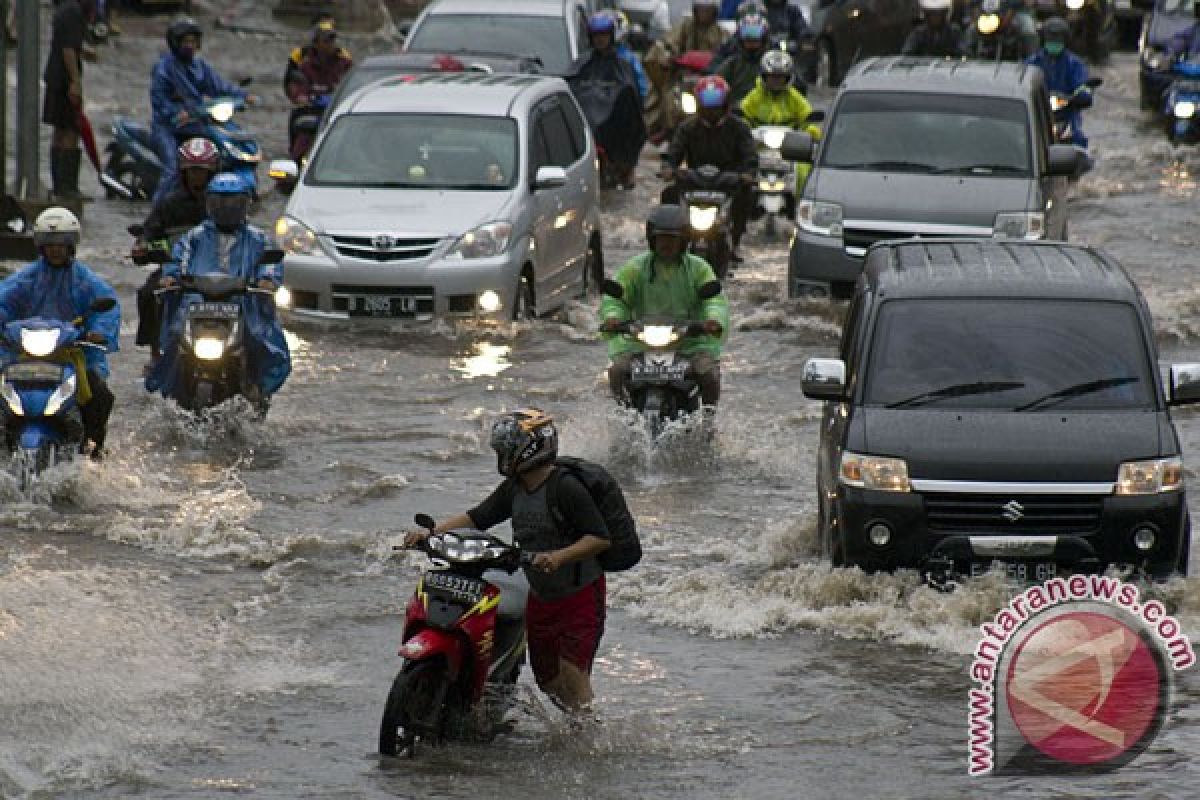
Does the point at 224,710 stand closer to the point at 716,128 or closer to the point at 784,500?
the point at 784,500

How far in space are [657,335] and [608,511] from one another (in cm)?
548

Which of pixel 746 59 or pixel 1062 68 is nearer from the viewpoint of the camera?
pixel 746 59

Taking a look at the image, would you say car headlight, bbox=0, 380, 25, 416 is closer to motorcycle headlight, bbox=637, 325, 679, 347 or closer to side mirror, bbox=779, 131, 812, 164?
motorcycle headlight, bbox=637, 325, 679, 347

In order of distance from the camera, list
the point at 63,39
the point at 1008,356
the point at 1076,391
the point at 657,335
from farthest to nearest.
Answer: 1. the point at 63,39
2. the point at 657,335
3. the point at 1008,356
4. the point at 1076,391

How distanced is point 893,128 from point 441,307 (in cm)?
400

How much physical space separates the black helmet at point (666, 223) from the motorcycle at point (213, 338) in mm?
2098

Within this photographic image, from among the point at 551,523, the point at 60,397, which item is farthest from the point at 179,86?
the point at 551,523

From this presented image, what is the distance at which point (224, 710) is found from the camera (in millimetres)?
10625

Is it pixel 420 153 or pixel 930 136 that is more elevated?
pixel 930 136

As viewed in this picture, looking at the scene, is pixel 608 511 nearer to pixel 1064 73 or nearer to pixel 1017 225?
pixel 1017 225

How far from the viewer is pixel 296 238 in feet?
63.6


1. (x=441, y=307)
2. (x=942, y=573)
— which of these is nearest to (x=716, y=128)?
(x=441, y=307)

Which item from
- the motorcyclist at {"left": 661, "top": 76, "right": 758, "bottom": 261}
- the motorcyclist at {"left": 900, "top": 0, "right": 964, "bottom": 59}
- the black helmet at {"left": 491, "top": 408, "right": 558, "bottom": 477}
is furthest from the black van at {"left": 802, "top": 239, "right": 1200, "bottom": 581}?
the motorcyclist at {"left": 900, "top": 0, "right": 964, "bottom": 59}

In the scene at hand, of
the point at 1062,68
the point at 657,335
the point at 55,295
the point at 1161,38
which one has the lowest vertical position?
the point at 1161,38
